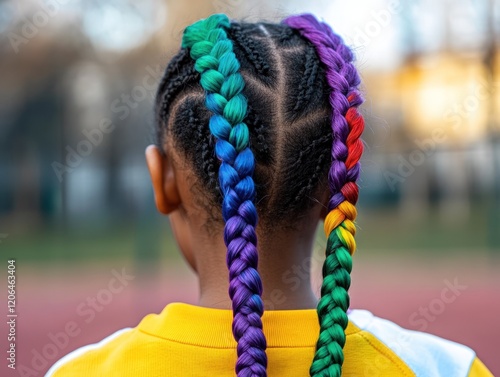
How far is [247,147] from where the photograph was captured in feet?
3.50

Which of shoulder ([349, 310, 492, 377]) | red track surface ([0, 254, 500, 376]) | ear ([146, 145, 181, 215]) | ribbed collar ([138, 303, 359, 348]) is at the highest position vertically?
ear ([146, 145, 181, 215])

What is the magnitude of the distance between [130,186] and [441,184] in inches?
318

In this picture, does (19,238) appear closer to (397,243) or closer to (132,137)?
(132,137)

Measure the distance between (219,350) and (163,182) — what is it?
1.21ft

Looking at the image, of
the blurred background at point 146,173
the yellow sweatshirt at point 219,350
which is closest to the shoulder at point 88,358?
the yellow sweatshirt at point 219,350

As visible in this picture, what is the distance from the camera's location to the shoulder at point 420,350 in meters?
1.21

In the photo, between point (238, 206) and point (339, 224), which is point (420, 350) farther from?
point (238, 206)

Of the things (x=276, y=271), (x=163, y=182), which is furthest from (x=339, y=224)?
(x=163, y=182)

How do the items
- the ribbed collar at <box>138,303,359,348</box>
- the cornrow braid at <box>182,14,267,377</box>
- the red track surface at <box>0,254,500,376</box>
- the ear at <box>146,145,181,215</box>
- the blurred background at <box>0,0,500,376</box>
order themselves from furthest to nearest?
1. the blurred background at <box>0,0,500,376</box>
2. the red track surface at <box>0,254,500,376</box>
3. the ear at <box>146,145,181,215</box>
4. the ribbed collar at <box>138,303,359,348</box>
5. the cornrow braid at <box>182,14,267,377</box>

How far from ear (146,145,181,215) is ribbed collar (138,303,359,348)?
225 mm

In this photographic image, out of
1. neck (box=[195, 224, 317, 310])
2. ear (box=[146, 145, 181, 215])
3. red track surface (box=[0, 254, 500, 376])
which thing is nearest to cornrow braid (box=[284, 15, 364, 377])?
neck (box=[195, 224, 317, 310])

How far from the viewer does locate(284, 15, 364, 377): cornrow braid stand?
3.46 ft

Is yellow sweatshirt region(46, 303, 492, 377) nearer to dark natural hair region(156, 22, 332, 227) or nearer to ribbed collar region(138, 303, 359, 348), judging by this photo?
ribbed collar region(138, 303, 359, 348)

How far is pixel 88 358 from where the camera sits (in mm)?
1214
